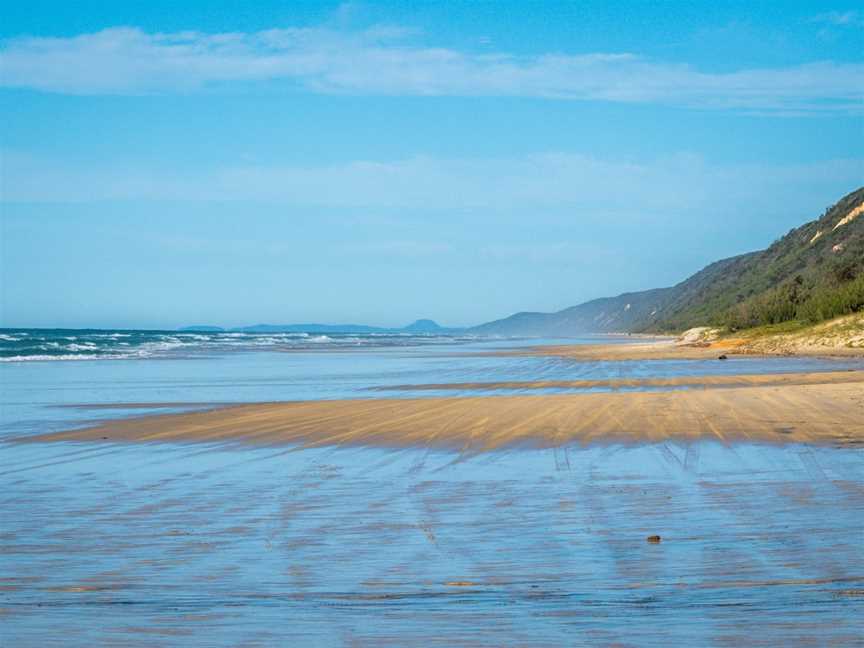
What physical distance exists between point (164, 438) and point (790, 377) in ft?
56.9

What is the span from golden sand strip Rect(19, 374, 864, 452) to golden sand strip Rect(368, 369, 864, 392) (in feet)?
9.45

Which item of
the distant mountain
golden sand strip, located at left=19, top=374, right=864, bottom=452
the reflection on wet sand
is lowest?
the reflection on wet sand

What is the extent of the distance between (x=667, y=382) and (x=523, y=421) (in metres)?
10.8

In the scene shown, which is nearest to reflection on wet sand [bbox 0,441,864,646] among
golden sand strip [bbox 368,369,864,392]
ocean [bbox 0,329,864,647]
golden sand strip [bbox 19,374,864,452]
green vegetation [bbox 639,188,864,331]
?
ocean [bbox 0,329,864,647]

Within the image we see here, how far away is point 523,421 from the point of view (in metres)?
16.8

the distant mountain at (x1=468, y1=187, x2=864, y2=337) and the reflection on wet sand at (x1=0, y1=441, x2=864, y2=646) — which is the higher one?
the distant mountain at (x1=468, y1=187, x2=864, y2=337)

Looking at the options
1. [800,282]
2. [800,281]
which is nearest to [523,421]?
[800,282]

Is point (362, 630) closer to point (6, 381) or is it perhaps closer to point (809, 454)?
point (809, 454)

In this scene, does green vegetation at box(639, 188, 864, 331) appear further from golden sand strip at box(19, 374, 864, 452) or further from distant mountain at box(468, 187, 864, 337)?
golden sand strip at box(19, 374, 864, 452)

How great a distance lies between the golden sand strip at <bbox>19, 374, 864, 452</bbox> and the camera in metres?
14.5

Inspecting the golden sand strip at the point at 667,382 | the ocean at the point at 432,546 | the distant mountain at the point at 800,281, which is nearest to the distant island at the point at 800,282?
the distant mountain at the point at 800,281

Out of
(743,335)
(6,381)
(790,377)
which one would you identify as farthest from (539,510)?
(743,335)

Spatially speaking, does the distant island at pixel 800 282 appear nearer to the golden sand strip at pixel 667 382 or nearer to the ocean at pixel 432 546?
the golden sand strip at pixel 667 382

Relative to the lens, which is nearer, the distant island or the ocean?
the ocean
